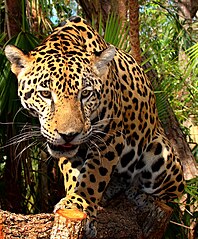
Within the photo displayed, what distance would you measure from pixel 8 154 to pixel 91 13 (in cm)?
213

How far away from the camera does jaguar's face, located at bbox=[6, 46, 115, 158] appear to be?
334cm

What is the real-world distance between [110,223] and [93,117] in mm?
872

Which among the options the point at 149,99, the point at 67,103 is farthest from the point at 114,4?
the point at 67,103

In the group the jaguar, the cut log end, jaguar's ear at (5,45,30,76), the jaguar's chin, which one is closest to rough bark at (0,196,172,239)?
the cut log end

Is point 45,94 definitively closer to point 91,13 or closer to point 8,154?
point 8,154

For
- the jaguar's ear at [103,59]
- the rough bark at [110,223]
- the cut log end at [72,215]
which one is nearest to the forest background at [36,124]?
the rough bark at [110,223]

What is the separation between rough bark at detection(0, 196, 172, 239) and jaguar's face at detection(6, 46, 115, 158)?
44cm

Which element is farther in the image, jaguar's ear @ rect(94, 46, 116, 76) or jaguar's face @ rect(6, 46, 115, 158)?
jaguar's ear @ rect(94, 46, 116, 76)

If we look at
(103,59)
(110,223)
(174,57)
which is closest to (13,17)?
(103,59)

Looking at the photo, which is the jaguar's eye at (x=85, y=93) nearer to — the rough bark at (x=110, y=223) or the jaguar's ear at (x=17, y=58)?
the jaguar's ear at (x=17, y=58)

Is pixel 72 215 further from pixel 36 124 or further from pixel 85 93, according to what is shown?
pixel 36 124

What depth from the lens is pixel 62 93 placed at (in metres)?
3.44

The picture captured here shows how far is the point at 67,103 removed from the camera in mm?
3404

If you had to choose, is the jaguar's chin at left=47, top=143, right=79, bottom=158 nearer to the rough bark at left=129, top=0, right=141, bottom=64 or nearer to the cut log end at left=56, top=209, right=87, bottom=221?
the cut log end at left=56, top=209, right=87, bottom=221
